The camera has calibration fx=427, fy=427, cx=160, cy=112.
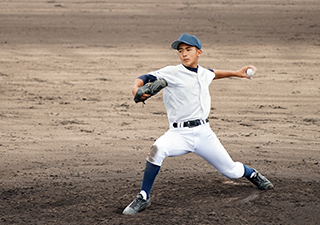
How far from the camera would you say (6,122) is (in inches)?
270

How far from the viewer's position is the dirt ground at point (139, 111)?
4.23 meters

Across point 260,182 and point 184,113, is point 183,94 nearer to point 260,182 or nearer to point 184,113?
point 184,113

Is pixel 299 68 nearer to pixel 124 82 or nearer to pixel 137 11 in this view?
pixel 124 82

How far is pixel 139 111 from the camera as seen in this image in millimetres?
7391

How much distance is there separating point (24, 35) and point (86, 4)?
2.62 metres

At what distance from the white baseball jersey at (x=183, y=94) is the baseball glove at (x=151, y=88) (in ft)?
0.33

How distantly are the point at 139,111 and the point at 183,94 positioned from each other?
3.58 m

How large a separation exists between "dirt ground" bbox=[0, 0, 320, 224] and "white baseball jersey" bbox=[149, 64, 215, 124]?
3.01ft

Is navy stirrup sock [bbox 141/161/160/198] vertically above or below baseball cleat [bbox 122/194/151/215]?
above

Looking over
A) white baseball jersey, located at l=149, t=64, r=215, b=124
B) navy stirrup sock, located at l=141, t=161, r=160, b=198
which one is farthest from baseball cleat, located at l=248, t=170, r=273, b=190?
navy stirrup sock, located at l=141, t=161, r=160, b=198

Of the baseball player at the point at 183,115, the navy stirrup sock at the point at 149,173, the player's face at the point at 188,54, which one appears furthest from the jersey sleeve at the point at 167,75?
the navy stirrup sock at the point at 149,173

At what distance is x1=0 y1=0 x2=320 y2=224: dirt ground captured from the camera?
4227mm

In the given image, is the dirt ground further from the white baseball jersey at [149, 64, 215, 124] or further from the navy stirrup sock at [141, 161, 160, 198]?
the white baseball jersey at [149, 64, 215, 124]

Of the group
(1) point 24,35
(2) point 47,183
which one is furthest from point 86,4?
(2) point 47,183
